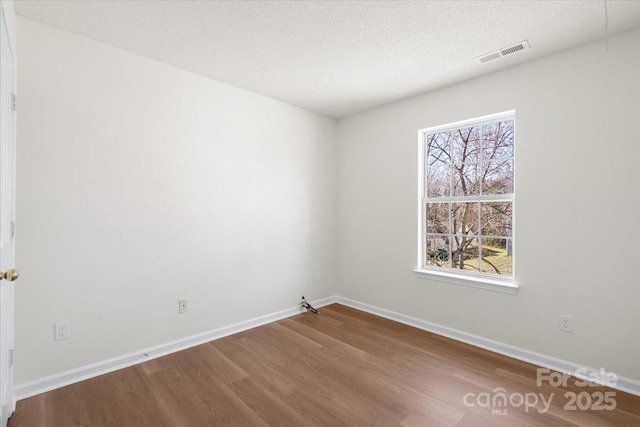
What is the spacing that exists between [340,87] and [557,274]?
8.42ft

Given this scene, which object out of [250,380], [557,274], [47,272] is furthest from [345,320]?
[47,272]

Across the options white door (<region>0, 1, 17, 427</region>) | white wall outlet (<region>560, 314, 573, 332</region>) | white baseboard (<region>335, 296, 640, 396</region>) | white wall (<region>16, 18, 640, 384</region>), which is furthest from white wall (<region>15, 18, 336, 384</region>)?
white wall outlet (<region>560, 314, 573, 332</region>)

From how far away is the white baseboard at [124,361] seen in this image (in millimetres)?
2049

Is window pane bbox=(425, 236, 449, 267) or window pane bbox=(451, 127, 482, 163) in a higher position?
window pane bbox=(451, 127, 482, 163)

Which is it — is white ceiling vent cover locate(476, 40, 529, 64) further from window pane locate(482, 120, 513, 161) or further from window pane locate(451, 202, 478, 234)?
window pane locate(451, 202, 478, 234)

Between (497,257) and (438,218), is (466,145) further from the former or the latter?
(497,257)

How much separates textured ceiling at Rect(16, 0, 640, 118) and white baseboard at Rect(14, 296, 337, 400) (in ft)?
8.07

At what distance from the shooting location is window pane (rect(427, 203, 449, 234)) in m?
3.22

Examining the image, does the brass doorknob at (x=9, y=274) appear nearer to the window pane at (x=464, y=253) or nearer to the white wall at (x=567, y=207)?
the white wall at (x=567, y=207)

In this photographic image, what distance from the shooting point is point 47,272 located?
6.92 ft

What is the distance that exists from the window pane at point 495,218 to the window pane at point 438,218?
0.37m

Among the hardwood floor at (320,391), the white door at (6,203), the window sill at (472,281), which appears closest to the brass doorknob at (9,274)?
the white door at (6,203)

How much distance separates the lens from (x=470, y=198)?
2.99m

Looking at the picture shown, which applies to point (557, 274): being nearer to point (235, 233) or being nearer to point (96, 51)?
point (235, 233)
